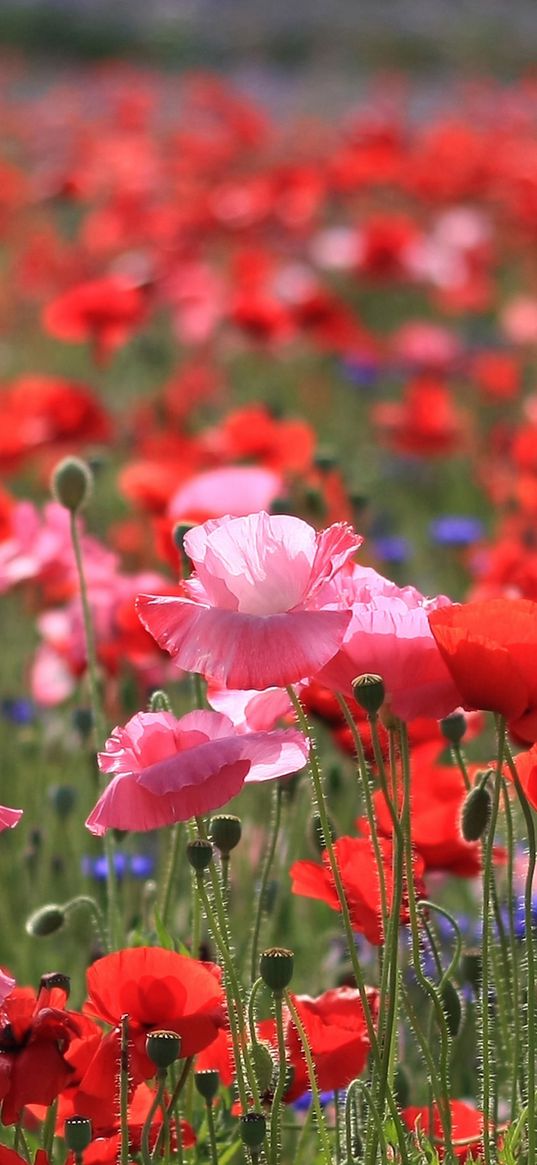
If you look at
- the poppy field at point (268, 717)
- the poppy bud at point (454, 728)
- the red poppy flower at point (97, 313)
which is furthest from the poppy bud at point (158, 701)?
the red poppy flower at point (97, 313)

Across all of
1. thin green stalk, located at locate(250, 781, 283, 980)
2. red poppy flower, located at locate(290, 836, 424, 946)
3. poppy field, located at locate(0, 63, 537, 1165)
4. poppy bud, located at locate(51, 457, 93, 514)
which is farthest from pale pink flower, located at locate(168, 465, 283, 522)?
red poppy flower, located at locate(290, 836, 424, 946)

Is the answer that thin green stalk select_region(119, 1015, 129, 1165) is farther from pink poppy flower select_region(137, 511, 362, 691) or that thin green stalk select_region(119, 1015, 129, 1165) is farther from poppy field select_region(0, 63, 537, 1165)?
pink poppy flower select_region(137, 511, 362, 691)

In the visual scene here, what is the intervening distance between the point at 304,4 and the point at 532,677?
57.2 ft

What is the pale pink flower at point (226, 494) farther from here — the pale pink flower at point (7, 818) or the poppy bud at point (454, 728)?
the pale pink flower at point (7, 818)

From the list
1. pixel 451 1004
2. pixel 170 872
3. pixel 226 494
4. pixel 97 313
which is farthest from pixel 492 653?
pixel 97 313

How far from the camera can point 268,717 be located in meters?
1.25

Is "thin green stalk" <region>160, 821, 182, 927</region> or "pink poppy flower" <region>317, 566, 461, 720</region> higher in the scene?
"pink poppy flower" <region>317, 566, 461, 720</region>

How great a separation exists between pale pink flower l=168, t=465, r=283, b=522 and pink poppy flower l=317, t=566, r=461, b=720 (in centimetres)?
94

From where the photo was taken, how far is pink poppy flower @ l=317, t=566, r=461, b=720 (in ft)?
3.61

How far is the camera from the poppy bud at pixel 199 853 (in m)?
1.13

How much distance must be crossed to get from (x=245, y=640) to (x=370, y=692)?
0.08 meters

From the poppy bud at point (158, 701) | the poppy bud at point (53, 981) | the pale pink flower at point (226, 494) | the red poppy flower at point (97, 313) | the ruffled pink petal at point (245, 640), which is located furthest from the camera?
the red poppy flower at point (97, 313)

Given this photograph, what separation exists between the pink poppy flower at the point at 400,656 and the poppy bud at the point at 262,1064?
267mm

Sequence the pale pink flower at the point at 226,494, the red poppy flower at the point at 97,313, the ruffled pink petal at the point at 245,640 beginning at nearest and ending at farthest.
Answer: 1. the ruffled pink petal at the point at 245,640
2. the pale pink flower at the point at 226,494
3. the red poppy flower at the point at 97,313
